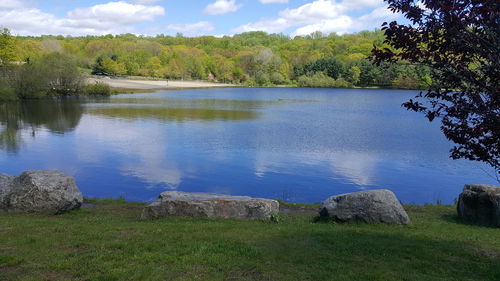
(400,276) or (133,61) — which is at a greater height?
(133,61)

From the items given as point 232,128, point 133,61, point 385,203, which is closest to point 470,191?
point 385,203

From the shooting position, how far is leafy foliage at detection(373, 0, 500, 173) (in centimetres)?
602

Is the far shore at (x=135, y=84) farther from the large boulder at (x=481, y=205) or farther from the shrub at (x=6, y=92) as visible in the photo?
the large boulder at (x=481, y=205)

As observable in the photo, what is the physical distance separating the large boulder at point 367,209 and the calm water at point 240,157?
22.2ft

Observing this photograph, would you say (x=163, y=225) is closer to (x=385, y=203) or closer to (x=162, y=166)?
(x=385, y=203)

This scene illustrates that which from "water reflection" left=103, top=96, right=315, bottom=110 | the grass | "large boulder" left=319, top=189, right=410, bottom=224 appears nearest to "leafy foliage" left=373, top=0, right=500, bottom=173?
the grass

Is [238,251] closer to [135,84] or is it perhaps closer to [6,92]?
[6,92]

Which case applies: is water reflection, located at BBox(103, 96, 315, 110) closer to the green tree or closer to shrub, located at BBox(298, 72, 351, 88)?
the green tree

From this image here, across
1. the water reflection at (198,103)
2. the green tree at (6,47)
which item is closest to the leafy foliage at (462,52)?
the water reflection at (198,103)

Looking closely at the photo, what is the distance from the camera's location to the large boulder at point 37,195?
13117mm

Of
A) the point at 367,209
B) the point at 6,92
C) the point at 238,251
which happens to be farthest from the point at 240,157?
the point at 6,92

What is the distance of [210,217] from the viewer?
12.0 m

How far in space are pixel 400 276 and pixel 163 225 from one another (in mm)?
6156

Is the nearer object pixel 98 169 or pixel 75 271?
pixel 75 271
